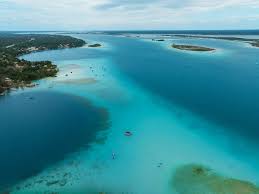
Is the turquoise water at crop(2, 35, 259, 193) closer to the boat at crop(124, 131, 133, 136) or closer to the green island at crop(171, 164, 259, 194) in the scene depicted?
the boat at crop(124, 131, 133, 136)

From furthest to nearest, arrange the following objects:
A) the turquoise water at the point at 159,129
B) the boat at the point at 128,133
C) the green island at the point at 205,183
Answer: the boat at the point at 128,133, the turquoise water at the point at 159,129, the green island at the point at 205,183

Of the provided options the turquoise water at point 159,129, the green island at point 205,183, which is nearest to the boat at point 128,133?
the turquoise water at point 159,129

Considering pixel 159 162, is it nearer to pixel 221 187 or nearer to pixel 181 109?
pixel 221 187

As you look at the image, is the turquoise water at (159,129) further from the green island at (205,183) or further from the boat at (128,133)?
the green island at (205,183)

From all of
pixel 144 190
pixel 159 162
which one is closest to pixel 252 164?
pixel 159 162

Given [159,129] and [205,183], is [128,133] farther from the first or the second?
[205,183]
